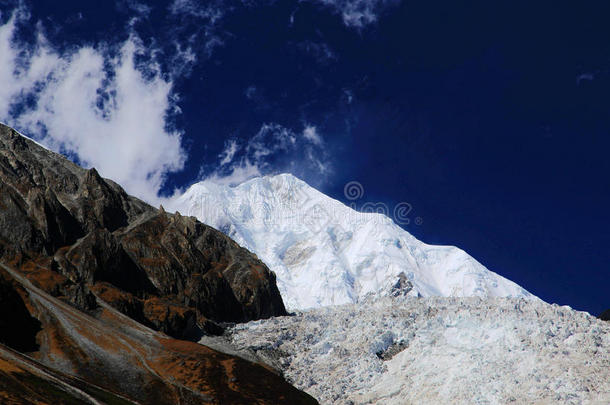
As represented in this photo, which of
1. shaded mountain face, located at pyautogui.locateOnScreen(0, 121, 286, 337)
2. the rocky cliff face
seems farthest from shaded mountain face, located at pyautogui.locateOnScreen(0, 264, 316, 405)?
shaded mountain face, located at pyautogui.locateOnScreen(0, 121, 286, 337)

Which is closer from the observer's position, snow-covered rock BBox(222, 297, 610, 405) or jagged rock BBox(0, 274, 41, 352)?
snow-covered rock BBox(222, 297, 610, 405)

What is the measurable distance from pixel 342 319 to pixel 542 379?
60.9m

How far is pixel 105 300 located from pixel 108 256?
2078cm

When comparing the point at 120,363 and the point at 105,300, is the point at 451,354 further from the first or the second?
the point at 105,300

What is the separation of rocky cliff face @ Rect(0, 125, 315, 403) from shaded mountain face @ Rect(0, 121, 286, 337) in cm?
38

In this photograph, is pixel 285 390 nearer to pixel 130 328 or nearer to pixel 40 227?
pixel 130 328

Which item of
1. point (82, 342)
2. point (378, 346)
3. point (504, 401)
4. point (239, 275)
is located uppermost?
point (239, 275)

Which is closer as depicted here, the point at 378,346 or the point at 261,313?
the point at 378,346

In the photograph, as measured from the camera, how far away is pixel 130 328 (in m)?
124

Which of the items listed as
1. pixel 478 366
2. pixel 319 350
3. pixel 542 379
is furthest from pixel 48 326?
pixel 542 379

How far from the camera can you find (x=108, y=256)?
515 ft

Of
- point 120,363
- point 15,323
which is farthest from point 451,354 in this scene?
point 15,323

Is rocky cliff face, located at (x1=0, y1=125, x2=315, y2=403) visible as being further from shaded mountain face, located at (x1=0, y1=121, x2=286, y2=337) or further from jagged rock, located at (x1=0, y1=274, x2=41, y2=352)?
shaded mountain face, located at (x1=0, y1=121, x2=286, y2=337)

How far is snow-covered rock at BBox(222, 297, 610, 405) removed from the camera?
82.4 metres
